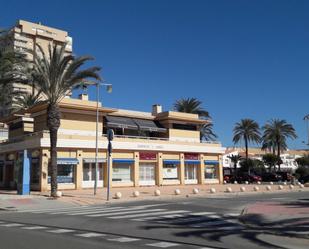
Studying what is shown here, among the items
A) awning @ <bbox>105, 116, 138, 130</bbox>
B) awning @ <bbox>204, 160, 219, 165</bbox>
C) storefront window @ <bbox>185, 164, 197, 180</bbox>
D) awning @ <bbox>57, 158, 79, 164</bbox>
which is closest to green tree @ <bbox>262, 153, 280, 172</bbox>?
awning @ <bbox>204, 160, 219, 165</bbox>

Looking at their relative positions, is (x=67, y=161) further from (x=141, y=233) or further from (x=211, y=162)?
(x=141, y=233)

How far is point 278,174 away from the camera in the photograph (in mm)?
71562

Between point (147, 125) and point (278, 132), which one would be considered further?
point (278, 132)

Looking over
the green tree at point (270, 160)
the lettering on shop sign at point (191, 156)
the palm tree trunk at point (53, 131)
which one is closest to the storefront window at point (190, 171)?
the lettering on shop sign at point (191, 156)

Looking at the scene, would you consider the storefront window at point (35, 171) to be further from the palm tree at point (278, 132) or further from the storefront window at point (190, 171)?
the palm tree at point (278, 132)

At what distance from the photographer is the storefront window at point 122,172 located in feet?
156

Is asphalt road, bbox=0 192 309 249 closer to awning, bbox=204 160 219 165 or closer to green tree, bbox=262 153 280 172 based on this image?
awning, bbox=204 160 219 165

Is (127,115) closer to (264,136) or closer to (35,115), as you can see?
(35,115)

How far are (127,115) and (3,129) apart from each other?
71.6 ft

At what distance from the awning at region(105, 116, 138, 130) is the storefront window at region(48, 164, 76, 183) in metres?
7.64

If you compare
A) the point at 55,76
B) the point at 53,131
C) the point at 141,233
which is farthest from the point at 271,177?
the point at 141,233

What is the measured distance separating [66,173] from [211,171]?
860 inches

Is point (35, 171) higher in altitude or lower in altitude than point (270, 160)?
lower

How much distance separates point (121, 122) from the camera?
2023 inches
